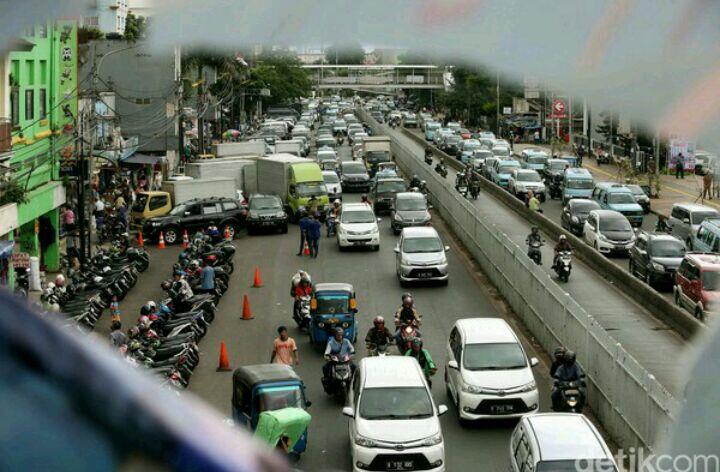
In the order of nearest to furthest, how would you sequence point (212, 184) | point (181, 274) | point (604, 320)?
point (604, 320) < point (181, 274) < point (212, 184)

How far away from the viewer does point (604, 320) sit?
21.0 m

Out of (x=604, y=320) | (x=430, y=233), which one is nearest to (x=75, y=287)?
(x=430, y=233)

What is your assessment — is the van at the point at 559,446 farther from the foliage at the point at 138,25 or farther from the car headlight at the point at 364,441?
the foliage at the point at 138,25

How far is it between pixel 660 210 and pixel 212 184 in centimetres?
1841

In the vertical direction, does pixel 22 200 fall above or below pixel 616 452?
above

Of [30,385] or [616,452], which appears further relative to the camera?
[616,452]

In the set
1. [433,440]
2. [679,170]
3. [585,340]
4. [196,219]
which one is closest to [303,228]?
[196,219]

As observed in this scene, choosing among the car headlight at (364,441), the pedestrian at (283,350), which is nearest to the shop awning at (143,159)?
the pedestrian at (283,350)

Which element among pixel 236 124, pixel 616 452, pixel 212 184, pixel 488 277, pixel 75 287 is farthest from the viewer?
pixel 236 124

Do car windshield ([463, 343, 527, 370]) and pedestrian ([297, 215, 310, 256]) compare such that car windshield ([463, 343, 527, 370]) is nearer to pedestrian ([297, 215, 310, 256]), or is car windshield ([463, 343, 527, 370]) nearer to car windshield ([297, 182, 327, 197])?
pedestrian ([297, 215, 310, 256])

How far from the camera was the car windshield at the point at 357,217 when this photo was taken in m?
32.9

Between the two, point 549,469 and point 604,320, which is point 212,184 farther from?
point 549,469

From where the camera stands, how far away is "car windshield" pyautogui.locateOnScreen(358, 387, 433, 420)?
13.4 metres

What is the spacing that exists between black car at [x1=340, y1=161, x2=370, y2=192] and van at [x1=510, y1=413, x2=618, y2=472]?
37550mm
